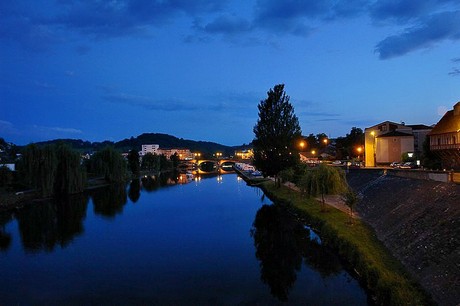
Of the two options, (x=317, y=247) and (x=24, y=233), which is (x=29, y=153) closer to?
(x=24, y=233)

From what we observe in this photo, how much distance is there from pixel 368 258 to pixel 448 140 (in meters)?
32.1

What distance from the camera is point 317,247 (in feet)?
83.9

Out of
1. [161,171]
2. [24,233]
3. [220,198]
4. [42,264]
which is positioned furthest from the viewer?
[161,171]

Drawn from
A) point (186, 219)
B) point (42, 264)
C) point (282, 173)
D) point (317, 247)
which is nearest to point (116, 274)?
point (42, 264)

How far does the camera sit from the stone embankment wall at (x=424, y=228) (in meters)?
13.8

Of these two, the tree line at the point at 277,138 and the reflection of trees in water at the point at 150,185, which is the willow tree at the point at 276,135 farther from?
the reflection of trees in water at the point at 150,185

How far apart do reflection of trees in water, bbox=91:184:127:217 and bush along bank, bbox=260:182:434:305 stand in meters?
24.6

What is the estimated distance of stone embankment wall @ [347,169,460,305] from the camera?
45.2 ft

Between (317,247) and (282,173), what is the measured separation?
29423 millimetres

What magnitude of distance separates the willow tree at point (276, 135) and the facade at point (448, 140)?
1776cm

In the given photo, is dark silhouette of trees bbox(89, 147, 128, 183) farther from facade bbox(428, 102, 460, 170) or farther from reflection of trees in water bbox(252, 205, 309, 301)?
facade bbox(428, 102, 460, 170)

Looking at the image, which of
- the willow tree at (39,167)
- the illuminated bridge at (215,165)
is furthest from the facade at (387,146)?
the illuminated bridge at (215,165)

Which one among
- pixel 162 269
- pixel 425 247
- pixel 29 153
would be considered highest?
pixel 29 153

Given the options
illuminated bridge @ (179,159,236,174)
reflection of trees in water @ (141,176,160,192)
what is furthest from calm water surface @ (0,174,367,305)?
illuminated bridge @ (179,159,236,174)
